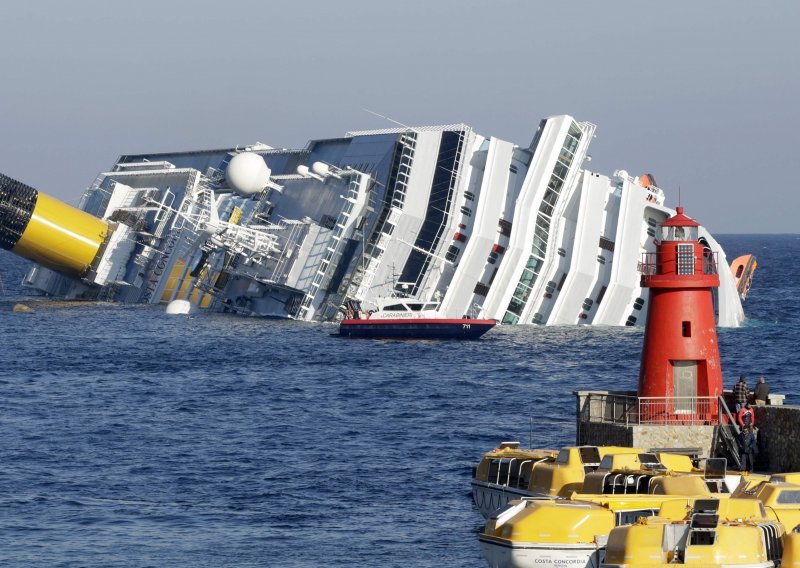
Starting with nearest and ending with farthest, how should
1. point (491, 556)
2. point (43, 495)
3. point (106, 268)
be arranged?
point (491, 556), point (43, 495), point (106, 268)

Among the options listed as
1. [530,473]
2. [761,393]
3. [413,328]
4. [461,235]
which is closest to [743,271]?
[461,235]

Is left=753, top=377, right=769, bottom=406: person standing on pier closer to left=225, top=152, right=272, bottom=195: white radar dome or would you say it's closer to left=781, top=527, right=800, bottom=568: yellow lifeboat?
left=781, top=527, right=800, bottom=568: yellow lifeboat

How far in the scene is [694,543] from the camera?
84.7 feet

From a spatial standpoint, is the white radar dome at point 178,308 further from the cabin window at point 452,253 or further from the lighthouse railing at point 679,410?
the lighthouse railing at point 679,410

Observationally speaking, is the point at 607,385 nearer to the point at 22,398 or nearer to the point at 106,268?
the point at 22,398

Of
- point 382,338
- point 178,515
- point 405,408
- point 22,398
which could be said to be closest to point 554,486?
point 178,515

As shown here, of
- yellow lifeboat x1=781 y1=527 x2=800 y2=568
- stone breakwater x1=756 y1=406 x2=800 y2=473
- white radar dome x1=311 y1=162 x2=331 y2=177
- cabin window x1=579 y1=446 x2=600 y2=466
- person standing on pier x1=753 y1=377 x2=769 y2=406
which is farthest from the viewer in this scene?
white radar dome x1=311 y1=162 x2=331 y2=177

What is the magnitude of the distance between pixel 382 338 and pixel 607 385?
23.3m

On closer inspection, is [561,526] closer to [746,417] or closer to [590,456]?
[590,456]

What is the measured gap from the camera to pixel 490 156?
84.1 m

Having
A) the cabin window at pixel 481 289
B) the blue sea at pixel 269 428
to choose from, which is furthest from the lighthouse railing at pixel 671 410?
the cabin window at pixel 481 289

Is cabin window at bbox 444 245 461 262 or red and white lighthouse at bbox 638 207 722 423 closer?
red and white lighthouse at bbox 638 207 722 423

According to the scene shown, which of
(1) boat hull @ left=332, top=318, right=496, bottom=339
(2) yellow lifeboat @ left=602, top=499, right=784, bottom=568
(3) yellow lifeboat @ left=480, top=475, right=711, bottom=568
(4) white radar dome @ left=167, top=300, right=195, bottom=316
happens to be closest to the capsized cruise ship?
(1) boat hull @ left=332, top=318, right=496, bottom=339

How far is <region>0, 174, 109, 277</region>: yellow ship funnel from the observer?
324ft
